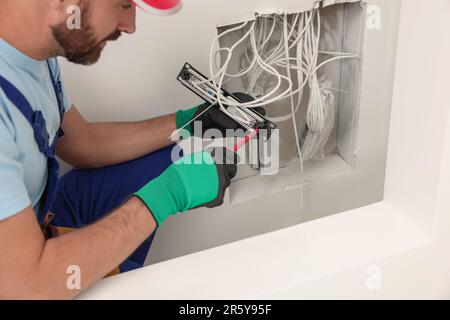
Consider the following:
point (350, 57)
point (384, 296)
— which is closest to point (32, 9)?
point (384, 296)

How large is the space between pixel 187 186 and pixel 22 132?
0.96 ft

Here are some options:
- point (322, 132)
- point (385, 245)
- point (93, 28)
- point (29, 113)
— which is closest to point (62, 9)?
point (93, 28)

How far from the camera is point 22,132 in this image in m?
0.80

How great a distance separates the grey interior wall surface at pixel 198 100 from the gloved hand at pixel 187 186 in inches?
11.8

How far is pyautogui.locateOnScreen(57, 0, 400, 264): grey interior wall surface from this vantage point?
44.5 inches

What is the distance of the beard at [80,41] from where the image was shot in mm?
800

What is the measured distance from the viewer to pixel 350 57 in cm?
134

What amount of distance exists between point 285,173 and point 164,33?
55cm

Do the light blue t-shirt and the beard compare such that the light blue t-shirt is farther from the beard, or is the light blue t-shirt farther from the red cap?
the red cap

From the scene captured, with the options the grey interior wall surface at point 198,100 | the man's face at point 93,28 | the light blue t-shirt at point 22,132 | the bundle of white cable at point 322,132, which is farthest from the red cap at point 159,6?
the bundle of white cable at point 322,132

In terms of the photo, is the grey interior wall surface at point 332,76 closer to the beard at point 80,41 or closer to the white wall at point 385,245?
the beard at point 80,41

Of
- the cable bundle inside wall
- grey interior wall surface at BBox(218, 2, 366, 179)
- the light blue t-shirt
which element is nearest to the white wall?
the light blue t-shirt

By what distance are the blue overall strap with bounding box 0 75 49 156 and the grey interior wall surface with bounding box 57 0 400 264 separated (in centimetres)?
28

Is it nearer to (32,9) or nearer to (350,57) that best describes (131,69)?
(32,9)
